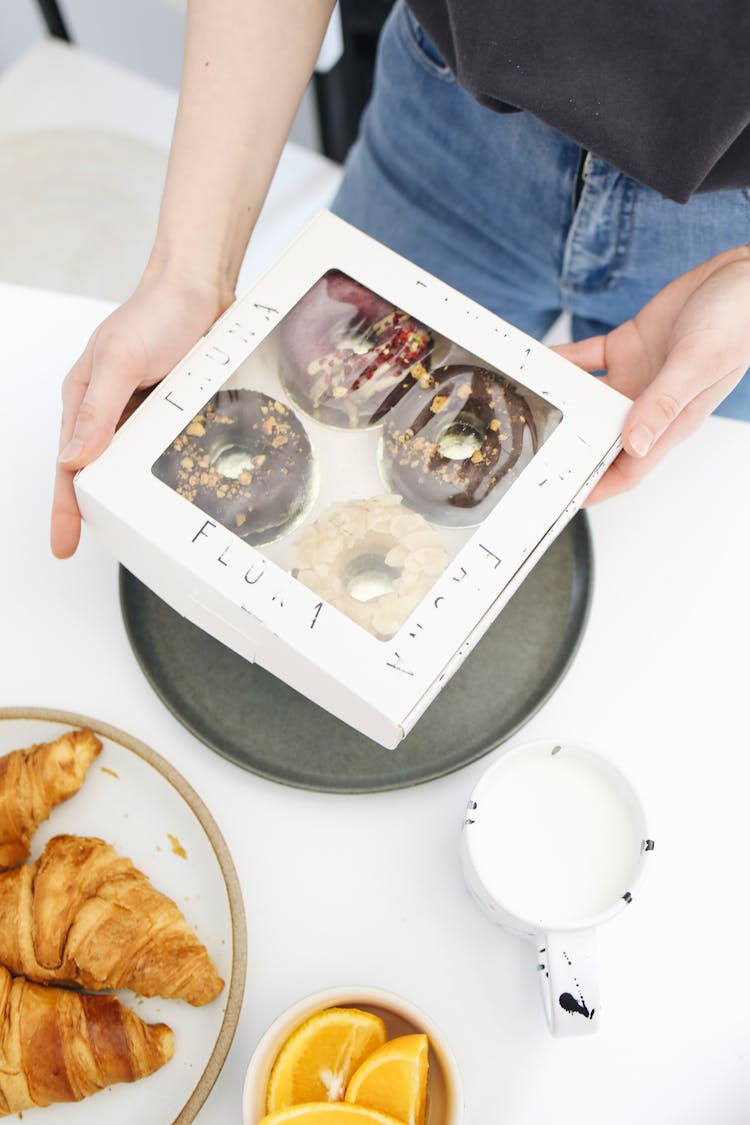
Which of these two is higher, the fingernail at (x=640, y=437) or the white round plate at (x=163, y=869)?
the fingernail at (x=640, y=437)

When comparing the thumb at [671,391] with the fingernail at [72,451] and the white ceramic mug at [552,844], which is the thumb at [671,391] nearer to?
the white ceramic mug at [552,844]

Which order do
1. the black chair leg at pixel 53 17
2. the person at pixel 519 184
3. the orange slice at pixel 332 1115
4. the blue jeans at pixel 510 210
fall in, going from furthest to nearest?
the black chair leg at pixel 53 17 → the blue jeans at pixel 510 210 → the person at pixel 519 184 → the orange slice at pixel 332 1115

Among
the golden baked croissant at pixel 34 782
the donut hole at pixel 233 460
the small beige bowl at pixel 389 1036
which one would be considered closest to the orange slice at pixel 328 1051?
the small beige bowl at pixel 389 1036

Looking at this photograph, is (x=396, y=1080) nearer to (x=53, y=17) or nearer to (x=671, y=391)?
(x=671, y=391)

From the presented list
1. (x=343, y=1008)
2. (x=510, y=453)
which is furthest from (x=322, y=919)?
(x=510, y=453)

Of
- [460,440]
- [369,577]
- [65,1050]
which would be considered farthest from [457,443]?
[65,1050]

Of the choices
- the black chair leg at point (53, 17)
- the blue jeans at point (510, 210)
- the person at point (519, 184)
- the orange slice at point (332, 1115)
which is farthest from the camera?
the black chair leg at point (53, 17)

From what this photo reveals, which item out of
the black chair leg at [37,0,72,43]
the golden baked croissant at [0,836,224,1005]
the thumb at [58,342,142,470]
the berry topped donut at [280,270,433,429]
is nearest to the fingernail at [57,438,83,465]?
the thumb at [58,342,142,470]
